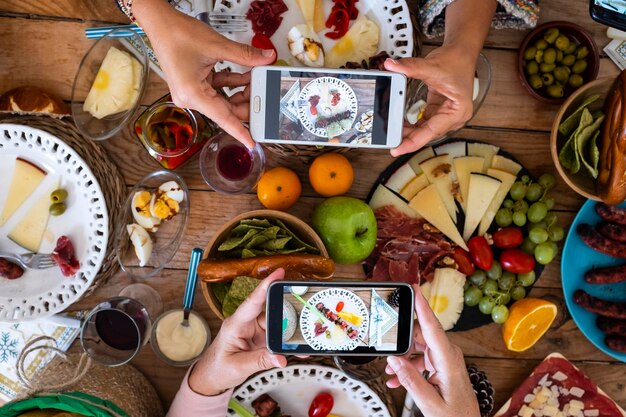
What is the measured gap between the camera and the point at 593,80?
1534 mm

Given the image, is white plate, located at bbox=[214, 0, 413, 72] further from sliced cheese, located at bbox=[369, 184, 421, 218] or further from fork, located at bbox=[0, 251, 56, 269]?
fork, located at bbox=[0, 251, 56, 269]

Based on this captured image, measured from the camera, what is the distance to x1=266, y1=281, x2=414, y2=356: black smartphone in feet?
4.08

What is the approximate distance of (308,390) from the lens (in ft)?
5.48

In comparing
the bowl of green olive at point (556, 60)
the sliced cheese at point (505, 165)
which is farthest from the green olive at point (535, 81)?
the sliced cheese at point (505, 165)

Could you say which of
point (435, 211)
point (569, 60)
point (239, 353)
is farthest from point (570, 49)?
point (239, 353)

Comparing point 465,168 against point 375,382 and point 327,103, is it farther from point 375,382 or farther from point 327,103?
point 375,382

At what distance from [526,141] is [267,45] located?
2.68 ft

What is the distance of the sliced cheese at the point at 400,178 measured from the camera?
1.67 meters

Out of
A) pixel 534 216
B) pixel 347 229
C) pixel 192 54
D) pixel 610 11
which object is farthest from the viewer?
pixel 534 216

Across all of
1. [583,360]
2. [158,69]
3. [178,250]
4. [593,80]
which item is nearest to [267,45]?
[158,69]

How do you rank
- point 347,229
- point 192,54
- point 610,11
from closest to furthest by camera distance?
1. point 192,54
2. point 610,11
3. point 347,229

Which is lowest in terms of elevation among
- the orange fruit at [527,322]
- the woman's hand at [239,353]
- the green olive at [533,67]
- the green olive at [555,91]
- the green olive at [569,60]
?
the orange fruit at [527,322]

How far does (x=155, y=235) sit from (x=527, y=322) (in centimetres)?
109

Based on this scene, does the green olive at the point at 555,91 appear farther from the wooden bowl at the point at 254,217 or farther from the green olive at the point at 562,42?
the wooden bowl at the point at 254,217
